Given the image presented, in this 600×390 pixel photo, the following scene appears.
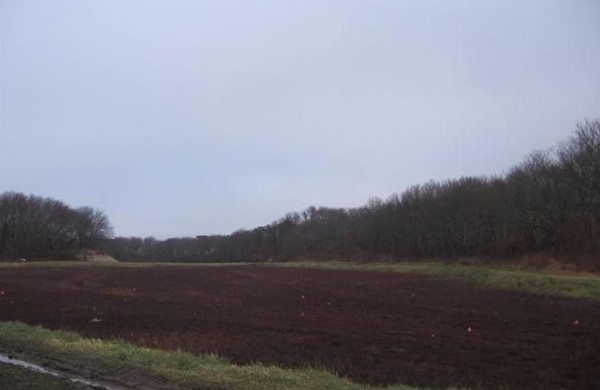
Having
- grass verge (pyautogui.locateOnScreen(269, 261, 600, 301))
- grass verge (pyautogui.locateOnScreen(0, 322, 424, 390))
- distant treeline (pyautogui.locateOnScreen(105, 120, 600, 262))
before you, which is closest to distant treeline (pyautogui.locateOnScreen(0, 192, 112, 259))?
Result: distant treeline (pyautogui.locateOnScreen(105, 120, 600, 262))

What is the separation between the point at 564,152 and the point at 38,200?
417ft

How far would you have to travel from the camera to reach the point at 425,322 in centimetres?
2244

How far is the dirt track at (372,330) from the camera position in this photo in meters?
13.0

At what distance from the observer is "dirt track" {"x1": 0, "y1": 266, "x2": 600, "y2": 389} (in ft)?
42.6

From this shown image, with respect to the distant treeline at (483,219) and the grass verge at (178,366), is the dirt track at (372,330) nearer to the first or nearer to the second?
the grass verge at (178,366)

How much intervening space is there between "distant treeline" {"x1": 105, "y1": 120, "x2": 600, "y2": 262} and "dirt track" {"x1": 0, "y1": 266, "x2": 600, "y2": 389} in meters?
27.2

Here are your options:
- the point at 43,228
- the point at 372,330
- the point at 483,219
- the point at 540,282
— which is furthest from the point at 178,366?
the point at 43,228

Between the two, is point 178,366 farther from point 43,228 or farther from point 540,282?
point 43,228

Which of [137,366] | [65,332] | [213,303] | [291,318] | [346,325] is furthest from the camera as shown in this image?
[213,303]

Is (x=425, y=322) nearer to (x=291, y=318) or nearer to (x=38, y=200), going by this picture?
(x=291, y=318)

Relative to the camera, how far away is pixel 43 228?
136875 millimetres

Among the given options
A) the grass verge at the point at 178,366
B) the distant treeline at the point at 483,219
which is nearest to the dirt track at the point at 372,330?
the grass verge at the point at 178,366

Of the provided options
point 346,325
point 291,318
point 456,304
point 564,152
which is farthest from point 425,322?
point 564,152

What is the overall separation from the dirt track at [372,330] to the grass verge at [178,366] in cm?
102
